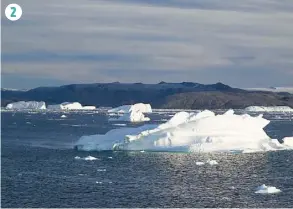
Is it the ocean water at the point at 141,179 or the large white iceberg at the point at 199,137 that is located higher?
the large white iceberg at the point at 199,137

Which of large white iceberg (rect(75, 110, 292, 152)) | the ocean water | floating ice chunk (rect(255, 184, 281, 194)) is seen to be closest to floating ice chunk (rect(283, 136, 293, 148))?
large white iceberg (rect(75, 110, 292, 152))

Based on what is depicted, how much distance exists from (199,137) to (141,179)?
12759mm

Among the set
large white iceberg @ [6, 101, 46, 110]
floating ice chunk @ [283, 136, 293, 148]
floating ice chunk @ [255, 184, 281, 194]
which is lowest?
floating ice chunk @ [255, 184, 281, 194]

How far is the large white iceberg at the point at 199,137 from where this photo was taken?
43.3 meters

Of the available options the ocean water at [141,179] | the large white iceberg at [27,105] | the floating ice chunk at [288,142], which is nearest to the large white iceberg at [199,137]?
the ocean water at [141,179]

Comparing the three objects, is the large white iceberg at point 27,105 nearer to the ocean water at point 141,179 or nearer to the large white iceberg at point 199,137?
the large white iceberg at point 199,137

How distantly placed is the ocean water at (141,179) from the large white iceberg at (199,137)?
1.19 meters

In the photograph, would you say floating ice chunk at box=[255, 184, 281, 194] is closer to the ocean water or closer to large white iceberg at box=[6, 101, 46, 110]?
the ocean water

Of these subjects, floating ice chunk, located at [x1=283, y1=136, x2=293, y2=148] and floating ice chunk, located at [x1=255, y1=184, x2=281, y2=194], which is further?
floating ice chunk, located at [x1=283, y1=136, x2=293, y2=148]

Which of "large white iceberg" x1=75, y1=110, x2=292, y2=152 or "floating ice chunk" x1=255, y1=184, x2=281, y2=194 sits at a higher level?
"large white iceberg" x1=75, y1=110, x2=292, y2=152

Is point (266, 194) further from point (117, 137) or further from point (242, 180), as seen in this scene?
point (117, 137)

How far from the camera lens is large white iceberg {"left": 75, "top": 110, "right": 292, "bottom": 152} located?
43.3 metres

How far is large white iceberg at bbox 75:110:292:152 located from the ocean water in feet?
3.90

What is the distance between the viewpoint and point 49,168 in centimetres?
3588
